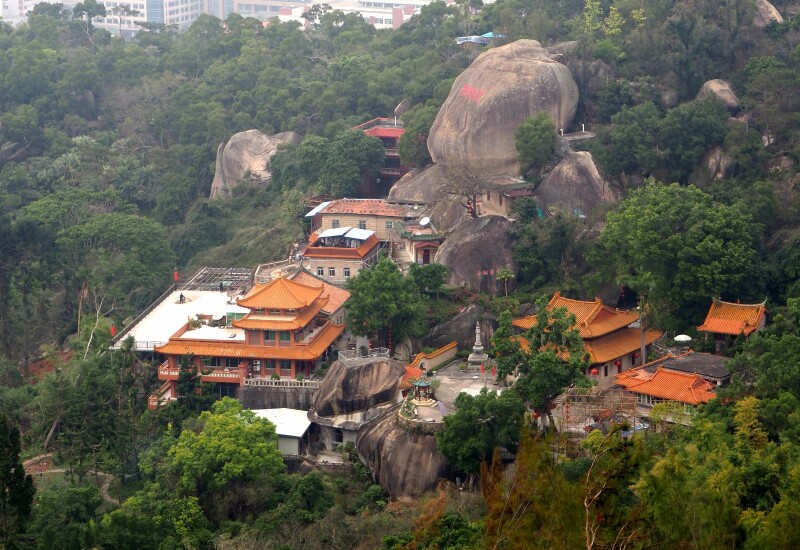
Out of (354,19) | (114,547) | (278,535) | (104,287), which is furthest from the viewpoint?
(354,19)

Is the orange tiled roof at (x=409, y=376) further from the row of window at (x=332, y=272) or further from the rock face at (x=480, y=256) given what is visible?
the row of window at (x=332, y=272)

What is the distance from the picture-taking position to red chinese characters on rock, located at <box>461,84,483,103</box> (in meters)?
51.7

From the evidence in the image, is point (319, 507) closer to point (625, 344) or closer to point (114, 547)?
point (114, 547)

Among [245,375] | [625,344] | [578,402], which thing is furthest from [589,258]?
[245,375]

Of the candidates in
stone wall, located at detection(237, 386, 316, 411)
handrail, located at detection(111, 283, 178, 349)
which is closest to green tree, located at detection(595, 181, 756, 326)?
stone wall, located at detection(237, 386, 316, 411)

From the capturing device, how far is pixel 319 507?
35.5m

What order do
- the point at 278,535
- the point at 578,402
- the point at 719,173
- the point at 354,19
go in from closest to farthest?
the point at 278,535 < the point at 578,402 < the point at 719,173 < the point at 354,19

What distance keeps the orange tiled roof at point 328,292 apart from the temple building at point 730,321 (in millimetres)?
10987

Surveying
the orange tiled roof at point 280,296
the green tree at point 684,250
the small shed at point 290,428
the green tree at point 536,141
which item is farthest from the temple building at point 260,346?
the green tree at point 536,141

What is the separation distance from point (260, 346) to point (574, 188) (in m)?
12.8

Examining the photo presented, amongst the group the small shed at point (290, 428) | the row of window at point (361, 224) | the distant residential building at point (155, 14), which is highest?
the distant residential building at point (155, 14)

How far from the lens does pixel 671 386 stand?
3734cm

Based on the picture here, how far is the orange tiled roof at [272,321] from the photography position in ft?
139

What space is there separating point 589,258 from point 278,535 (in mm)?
14816
